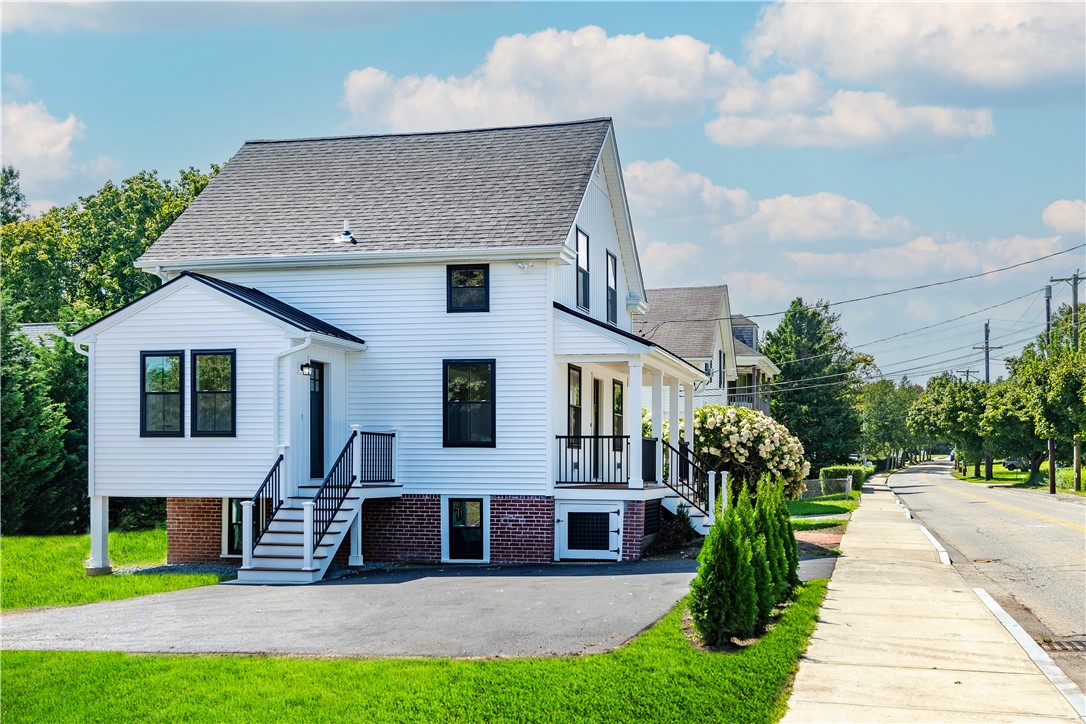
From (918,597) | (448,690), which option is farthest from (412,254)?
(448,690)

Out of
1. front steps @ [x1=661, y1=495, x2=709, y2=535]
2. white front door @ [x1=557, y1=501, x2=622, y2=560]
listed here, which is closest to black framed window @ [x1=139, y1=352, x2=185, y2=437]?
white front door @ [x1=557, y1=501, x2=622, y2=560]

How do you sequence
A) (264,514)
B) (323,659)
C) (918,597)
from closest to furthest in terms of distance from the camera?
1. (323,659)
2. (918,597)
3. (264,514)

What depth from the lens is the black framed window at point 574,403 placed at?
21.9m

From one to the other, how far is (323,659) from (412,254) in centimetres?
1097

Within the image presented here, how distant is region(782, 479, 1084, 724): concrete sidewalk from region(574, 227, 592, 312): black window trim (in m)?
8.64

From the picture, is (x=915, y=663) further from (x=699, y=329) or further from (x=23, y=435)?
(x=699, y=329)

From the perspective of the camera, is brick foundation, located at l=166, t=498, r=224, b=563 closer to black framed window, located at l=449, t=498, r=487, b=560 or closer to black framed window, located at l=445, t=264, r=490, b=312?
black framed window, located at l=449, t=498, r=487, b=560

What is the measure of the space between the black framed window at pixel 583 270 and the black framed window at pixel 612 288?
2.33m

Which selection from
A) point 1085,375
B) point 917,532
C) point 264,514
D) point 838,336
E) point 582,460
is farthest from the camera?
point 838,336

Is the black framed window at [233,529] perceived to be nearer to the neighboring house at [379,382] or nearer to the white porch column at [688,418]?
the neighboring house at [379,382]

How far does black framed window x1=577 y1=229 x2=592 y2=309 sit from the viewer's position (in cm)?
2241

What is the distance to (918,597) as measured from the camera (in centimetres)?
1452

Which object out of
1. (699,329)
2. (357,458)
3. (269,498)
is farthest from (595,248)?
(699,329)

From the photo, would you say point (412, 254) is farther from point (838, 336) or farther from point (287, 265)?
point (838, 336)
